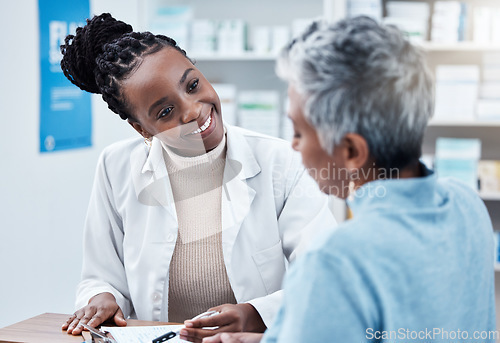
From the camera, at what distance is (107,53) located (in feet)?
4.75

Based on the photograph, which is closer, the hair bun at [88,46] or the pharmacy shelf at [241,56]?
the hair bun at [88,46]

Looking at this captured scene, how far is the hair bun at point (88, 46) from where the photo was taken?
1.50 meters

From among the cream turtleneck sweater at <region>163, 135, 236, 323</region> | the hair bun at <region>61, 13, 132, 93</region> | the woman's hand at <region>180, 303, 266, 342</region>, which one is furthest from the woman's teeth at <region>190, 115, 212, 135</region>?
the woman's hand at <region>180, 303, 266, 342</region>

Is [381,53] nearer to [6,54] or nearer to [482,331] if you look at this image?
[482,331]

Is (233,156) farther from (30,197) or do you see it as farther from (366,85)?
(30,197)

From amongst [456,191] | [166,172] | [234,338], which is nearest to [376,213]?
[456,191]

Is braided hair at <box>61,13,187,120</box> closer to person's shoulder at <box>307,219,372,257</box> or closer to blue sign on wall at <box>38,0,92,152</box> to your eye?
person's shoulder at <box>307,219,372,257</box>

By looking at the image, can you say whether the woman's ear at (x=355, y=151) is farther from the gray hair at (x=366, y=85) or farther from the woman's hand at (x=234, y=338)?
the woman's hand at (x=234, y=338)

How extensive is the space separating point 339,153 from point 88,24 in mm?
1007

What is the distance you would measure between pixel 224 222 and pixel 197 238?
3.7 inches

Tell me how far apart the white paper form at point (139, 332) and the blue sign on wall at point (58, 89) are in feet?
4.81

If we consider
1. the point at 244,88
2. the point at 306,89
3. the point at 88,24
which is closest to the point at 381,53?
the point at 306,89

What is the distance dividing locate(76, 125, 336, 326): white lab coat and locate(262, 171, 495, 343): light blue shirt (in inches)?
28.1

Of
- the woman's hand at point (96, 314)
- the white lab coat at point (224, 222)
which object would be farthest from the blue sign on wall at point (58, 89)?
the woman's hand at point (96, 314)
